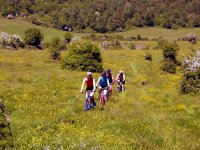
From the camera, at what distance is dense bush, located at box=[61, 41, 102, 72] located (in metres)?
46.1

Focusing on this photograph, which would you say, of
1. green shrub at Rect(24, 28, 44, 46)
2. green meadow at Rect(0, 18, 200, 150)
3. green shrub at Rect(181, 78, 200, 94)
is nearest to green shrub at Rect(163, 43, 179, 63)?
green shrub at Rect(24, 28, 44, 46)

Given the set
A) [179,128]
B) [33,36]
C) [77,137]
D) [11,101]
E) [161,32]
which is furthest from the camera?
[161,32]

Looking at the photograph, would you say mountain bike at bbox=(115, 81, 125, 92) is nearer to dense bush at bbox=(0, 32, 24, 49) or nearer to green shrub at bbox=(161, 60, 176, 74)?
green shrub at bbox=(161, 60, 176, 74)

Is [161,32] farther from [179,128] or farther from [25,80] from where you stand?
[179,128]

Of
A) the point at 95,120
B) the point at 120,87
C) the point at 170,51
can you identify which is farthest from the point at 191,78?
the point at 170,51

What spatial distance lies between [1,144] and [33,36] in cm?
6951

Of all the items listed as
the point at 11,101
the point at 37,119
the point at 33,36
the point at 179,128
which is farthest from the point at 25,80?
the point at 33,36

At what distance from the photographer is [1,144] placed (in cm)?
1344

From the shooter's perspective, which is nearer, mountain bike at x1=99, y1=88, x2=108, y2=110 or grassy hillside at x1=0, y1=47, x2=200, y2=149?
grassy hillside at x1=0, y1=47, x2=200, y2=149

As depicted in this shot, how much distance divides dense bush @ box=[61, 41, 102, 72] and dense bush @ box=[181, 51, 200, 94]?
52.2 ft

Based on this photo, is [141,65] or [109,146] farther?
[141,65]

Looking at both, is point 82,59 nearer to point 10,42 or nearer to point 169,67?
point 169,67

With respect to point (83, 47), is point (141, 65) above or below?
below

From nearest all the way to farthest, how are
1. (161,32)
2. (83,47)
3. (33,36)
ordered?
1. (83,47)
2. (33,36)
3. (161,32)
